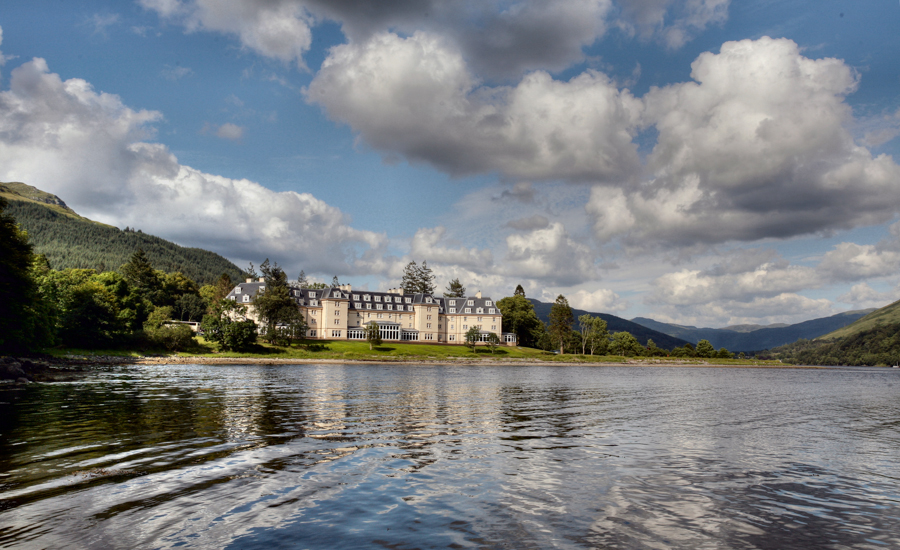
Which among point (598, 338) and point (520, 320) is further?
point (520, 320)

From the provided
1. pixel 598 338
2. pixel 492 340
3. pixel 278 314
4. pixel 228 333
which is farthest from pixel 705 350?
pixel 228 333

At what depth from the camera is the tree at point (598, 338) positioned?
141375 mm

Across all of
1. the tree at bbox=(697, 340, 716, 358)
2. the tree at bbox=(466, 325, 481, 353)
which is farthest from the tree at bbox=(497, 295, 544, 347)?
the tree at bbox=(697, 340, 716, 358)

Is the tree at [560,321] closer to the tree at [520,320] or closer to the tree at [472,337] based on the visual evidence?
the tree at [520,320]

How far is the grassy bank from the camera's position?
80.9 m

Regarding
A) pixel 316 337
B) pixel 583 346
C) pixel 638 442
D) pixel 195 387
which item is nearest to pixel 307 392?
pixel 195 387

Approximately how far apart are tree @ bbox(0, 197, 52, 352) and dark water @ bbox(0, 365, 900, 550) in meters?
29.6

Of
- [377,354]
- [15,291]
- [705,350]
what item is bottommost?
[705,350]

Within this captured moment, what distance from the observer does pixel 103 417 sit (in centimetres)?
2130

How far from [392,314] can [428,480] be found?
5211 inches

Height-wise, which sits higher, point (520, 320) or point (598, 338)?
point (520, 320)

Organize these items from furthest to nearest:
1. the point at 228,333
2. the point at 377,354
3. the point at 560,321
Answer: the point at 560,321 < the point at 377,354 < the point at 228,333

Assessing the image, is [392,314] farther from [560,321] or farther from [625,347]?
[625,347]

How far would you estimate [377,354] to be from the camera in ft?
330
